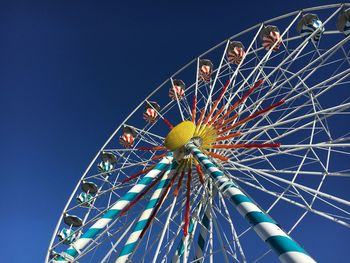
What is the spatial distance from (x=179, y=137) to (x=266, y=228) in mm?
3856

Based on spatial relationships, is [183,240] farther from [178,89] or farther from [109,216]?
[178,89]

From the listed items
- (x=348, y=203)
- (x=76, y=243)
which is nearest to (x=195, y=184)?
(x=76, y=243)

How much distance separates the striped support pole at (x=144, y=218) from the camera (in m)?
6.01

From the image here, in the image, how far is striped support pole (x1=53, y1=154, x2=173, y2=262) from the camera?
5973 mm

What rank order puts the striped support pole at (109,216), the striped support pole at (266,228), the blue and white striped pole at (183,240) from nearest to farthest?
the striped support pole at (266,228) < the striped support pole at (109,216) < the blue and white striped pole at (183,240)

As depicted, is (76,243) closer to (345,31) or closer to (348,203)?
(348,203)

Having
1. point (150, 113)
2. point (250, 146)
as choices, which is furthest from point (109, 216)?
point (150, 113)

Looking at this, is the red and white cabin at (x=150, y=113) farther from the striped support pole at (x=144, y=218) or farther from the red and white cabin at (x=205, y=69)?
the striped support pole at (x=144, y=218)

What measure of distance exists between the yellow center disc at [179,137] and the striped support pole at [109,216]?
1.50ft

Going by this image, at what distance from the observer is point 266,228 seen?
3.73 meters

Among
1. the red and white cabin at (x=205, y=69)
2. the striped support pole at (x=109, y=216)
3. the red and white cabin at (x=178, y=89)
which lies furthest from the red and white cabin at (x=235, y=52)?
the striped support pole at (x=109, y=216)

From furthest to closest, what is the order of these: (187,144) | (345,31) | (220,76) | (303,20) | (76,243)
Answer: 1. (220,76)
2. (303,20)
3. (345,31)
4. (187,144)
5. (76,243)

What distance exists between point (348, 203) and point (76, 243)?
179 inches

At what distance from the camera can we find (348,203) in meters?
4.93
